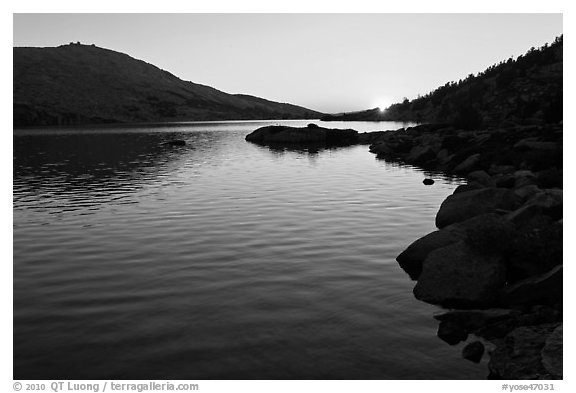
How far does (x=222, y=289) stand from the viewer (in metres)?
13.6

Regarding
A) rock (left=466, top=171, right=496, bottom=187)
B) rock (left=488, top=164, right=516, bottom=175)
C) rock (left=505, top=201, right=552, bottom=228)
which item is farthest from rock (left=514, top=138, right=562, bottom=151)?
rock (left=505, top=201, right=552, bottom=228)

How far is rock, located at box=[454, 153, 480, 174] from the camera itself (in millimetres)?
39688

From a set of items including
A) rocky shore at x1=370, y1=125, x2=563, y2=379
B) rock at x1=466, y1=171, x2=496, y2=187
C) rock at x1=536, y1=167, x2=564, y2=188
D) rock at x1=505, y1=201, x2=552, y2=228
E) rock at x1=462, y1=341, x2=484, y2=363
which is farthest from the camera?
rock at x1=466, y1=171, x2=496, y2=187

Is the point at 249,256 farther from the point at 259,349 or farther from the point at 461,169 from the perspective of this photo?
the point at 461,169

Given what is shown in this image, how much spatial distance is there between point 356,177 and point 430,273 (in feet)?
87.4

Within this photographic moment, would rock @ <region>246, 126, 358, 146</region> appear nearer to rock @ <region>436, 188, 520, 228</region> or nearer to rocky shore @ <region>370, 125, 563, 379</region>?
rock @ <region>436, 188, 520, 228</region>

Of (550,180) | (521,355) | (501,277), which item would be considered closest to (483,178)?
(550,180)

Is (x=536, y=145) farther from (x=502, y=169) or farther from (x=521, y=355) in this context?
(x=521, y=355)

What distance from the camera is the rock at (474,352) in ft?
31.9

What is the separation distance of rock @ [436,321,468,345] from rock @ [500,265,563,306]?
6.12 feet

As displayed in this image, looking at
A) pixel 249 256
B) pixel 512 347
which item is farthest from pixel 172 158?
pixel 512 347
